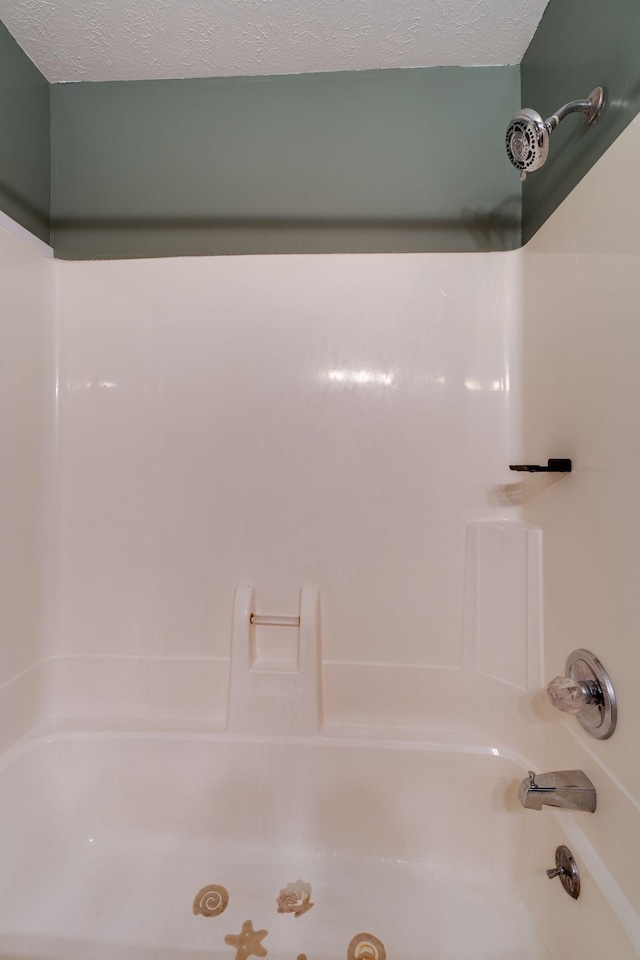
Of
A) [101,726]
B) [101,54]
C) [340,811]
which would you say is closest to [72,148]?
[101,54]

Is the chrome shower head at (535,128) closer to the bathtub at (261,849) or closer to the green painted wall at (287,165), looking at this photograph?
the green painted wall at (287,165)

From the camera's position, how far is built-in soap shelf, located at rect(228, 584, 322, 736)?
1.27 m

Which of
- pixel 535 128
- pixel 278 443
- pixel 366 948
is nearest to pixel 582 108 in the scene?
pixel 535 128

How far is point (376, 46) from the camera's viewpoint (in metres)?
1.25

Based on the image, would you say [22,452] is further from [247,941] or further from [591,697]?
[591,697]

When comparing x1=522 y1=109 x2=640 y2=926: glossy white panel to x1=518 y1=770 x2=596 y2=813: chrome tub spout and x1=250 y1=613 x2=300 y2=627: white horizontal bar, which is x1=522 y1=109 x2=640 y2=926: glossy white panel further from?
x1=250 y1=613 x2=300 y2=627: white horizontal bar

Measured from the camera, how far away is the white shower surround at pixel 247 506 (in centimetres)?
123

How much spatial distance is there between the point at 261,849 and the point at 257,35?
2.18m

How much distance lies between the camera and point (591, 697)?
88 centimetres

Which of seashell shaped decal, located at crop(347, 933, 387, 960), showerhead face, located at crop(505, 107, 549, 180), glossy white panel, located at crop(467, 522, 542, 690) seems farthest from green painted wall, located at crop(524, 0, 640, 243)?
seashell shaped decal, located at crop(347, 933, 387, 960)

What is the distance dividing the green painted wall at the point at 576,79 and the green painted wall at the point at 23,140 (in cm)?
141

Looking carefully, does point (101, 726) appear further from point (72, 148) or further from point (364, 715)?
point (72, 148)

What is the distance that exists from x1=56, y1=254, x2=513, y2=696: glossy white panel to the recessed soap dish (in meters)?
0.41

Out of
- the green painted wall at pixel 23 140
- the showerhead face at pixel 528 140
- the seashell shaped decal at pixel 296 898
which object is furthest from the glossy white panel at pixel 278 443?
the seashell shaped decal at pixel 296 898
